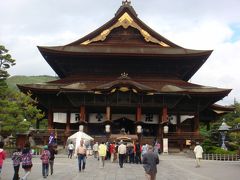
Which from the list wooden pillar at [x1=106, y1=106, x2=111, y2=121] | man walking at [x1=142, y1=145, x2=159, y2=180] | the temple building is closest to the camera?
man walking at [x1=142, y1=145, x2=159, y2=180]

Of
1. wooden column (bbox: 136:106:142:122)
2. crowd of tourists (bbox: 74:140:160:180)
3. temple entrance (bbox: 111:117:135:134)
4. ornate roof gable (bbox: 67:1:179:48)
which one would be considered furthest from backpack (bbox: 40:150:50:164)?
ornate roof gable (bbox: 67:1:179:48)

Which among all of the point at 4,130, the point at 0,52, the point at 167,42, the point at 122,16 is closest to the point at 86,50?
the point at 122,16

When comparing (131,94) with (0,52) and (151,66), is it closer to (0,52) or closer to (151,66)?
(151,66)

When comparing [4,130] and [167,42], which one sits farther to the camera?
[167,42]

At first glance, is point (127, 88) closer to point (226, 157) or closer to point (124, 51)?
point (124, 51)

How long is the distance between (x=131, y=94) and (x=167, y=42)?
9.89m

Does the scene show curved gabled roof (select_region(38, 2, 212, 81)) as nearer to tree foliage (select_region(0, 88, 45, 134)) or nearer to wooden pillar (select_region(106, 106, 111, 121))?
wooden pillar (select_region(106, 106, 111, 121))

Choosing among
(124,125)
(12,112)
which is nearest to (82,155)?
(12,112)

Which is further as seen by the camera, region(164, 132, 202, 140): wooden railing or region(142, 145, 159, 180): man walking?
region(164, 132, 202, 140): wooden railing

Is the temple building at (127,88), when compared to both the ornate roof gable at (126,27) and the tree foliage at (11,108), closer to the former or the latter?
the ornate roof gable at (126,27)

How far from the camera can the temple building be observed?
43.2 meters

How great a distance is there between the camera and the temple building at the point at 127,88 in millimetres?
43156

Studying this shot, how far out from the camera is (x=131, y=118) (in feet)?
151

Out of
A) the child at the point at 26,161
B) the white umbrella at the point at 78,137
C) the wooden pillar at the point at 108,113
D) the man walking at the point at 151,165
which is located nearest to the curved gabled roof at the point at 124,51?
the wooden pillar at the point at 108,113
